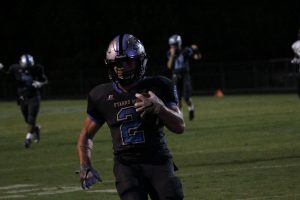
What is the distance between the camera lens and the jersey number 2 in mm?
7555

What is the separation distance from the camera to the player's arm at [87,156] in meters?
7.54

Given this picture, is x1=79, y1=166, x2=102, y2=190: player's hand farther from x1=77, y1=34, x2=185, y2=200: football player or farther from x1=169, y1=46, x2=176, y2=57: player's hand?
x1=169, y1=46, x2=176, y2=57: player's hand

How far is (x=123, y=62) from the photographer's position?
294 inches

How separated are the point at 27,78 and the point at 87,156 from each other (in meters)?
13.3

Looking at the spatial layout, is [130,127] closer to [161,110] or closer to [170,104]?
[170,104]

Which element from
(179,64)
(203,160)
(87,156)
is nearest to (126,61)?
(87,156)

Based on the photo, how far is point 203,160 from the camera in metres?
15.6

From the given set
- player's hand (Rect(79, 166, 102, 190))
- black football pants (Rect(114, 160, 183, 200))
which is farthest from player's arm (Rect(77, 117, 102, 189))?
black football pants (Rect(114, 160, 183, 200))

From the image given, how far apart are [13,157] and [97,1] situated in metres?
39.6

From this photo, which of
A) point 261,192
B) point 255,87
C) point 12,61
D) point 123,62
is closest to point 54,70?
point 12,61

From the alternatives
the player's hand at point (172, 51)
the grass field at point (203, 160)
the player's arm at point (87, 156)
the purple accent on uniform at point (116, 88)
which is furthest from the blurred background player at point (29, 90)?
the purple accent on uniform at point (116, 88)

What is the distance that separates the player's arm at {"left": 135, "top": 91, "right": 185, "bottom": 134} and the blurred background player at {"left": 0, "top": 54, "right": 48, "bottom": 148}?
12903 mm

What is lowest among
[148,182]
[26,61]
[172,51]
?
[172,51]

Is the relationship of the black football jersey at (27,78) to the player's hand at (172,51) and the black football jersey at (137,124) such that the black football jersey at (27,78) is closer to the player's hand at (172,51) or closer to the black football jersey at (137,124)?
the player's hand at (172,51)
